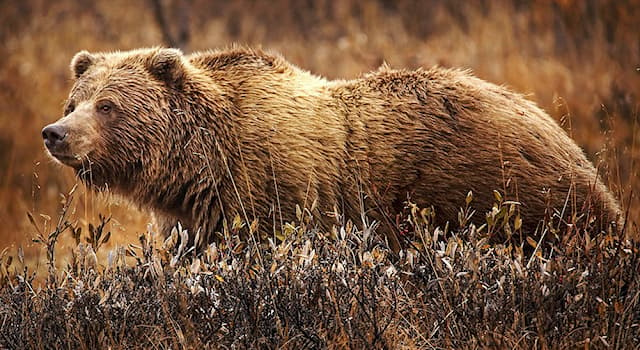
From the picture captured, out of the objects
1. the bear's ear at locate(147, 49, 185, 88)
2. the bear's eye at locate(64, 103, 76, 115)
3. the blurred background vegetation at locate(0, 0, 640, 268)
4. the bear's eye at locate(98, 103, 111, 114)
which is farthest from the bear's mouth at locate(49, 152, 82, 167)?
the blurred background vegetation at locate(0, 0, 640, 268)

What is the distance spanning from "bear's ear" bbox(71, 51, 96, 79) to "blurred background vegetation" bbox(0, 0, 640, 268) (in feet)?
7.14

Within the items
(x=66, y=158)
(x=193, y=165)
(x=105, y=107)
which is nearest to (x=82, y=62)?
(x=105, y=107)

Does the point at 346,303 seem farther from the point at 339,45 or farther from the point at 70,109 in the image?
the point at 339,45

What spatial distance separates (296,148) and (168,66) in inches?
36.8

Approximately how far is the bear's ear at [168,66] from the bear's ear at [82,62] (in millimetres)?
414


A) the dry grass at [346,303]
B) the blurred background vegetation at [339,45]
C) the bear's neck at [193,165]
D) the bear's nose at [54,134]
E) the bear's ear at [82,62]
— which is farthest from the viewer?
the blurred background vegetation at [339,45]

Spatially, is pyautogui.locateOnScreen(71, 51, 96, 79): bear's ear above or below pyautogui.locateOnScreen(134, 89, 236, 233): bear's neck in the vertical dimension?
above

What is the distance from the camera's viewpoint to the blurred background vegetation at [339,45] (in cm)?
905

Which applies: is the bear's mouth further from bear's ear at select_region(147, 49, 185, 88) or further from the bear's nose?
bear's ear at select_region(147, 49, 185, 88)

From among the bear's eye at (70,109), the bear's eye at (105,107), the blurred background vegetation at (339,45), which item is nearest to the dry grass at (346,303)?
the bear's eye at (105,107)

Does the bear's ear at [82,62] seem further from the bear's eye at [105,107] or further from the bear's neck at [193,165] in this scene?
the bear's neck at [193,165]

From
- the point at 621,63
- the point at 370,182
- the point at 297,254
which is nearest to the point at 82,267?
the point at 297,254

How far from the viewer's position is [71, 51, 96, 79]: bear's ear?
17.3ft

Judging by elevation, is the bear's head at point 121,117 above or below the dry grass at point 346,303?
above
